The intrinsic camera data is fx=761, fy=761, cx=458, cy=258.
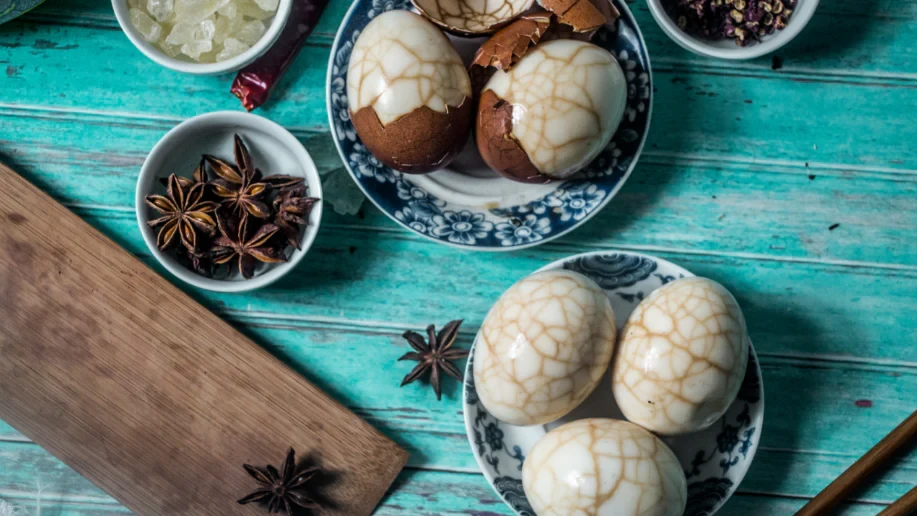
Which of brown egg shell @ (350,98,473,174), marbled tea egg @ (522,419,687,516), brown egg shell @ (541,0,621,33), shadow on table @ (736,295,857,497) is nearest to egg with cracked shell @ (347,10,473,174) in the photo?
brown egg shell @ (350,98,473,174)

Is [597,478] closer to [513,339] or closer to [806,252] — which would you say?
[513,339]

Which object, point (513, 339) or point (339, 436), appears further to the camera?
point (339, 436)

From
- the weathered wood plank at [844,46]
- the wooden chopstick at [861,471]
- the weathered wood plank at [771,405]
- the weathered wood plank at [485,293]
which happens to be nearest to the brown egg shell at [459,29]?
the weathered wood plank at [844,46]

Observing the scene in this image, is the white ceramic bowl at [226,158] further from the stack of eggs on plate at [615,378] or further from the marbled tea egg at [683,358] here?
the marbled tea egg at [683,358]

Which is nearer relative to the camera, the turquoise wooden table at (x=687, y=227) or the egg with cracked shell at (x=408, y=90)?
the egg with cracked shell at (x=408, y=90)

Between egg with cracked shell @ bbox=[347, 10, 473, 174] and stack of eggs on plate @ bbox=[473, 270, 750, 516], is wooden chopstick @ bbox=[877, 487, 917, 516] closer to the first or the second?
stack of eggs on plate @ bbox=[473, 270, 750, 516]

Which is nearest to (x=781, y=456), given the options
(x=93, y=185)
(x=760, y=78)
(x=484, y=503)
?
(x=484, y=503)
